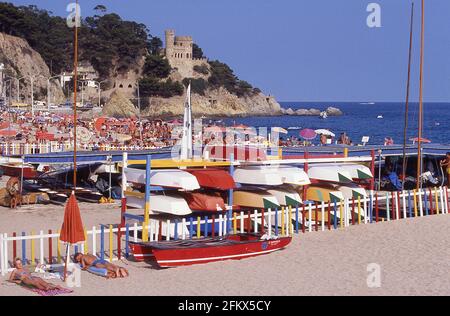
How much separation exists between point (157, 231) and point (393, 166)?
15.4 m

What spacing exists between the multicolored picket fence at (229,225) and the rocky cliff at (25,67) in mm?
91246

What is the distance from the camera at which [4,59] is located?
110 m

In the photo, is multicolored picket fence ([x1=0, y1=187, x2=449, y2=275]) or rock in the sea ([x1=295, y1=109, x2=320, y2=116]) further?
rock in the sea ([x1=295, y1=109, x2=320, y2=116])

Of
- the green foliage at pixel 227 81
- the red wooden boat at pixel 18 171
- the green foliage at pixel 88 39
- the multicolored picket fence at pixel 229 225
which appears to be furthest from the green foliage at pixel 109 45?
the multicolored picket fence at pixel 229 225

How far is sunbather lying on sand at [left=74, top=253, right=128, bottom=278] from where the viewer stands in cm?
1382

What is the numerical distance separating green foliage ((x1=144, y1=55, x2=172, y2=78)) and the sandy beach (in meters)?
128

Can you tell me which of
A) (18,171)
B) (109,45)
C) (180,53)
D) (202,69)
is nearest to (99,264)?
(18,171)

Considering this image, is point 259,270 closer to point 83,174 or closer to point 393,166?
point 83,174

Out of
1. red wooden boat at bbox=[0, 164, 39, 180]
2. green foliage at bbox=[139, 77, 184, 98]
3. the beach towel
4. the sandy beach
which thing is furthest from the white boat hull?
green foliage at bbox=[139, 77, 184, 98]

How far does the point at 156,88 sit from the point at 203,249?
126 meters

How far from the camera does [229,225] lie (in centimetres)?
1678

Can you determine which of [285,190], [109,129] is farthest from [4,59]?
[285,190]

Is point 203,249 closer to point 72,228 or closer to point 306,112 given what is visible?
point 72,228

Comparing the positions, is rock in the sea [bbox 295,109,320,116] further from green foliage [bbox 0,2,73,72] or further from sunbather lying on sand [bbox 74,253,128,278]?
sunbather lying on sand [bbox 74,253,128,278]
